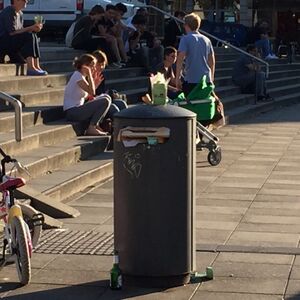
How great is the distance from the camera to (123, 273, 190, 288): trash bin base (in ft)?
21.0

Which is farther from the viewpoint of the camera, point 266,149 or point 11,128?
point 266,149

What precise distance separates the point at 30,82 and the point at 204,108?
9.35 ft

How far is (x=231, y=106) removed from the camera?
19.4 meters

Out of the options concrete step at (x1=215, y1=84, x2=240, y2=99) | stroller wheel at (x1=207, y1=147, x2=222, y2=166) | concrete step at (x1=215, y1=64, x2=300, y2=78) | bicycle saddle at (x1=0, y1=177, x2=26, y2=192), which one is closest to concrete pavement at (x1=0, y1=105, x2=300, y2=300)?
stroller wheel at (x1=207, y1=147, x2=222, y2=166)

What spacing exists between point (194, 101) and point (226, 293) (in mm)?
5960

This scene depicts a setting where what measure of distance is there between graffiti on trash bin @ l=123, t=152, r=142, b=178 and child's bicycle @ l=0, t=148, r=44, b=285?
31.5 inches

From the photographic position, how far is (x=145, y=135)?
245 inches

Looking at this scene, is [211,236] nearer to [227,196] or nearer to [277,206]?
[277,206]

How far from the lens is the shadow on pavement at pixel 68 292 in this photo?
245 inches

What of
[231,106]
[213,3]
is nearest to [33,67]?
[231,106]

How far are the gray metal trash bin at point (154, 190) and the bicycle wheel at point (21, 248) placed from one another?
65cm

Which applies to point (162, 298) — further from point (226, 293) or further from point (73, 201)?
point (73, 201)

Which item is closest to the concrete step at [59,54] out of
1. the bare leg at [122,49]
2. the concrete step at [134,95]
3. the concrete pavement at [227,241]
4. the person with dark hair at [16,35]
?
the bare leg at [122,49]

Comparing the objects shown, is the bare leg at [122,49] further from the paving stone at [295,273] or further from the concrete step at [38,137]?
the paving stone at [295,273]
